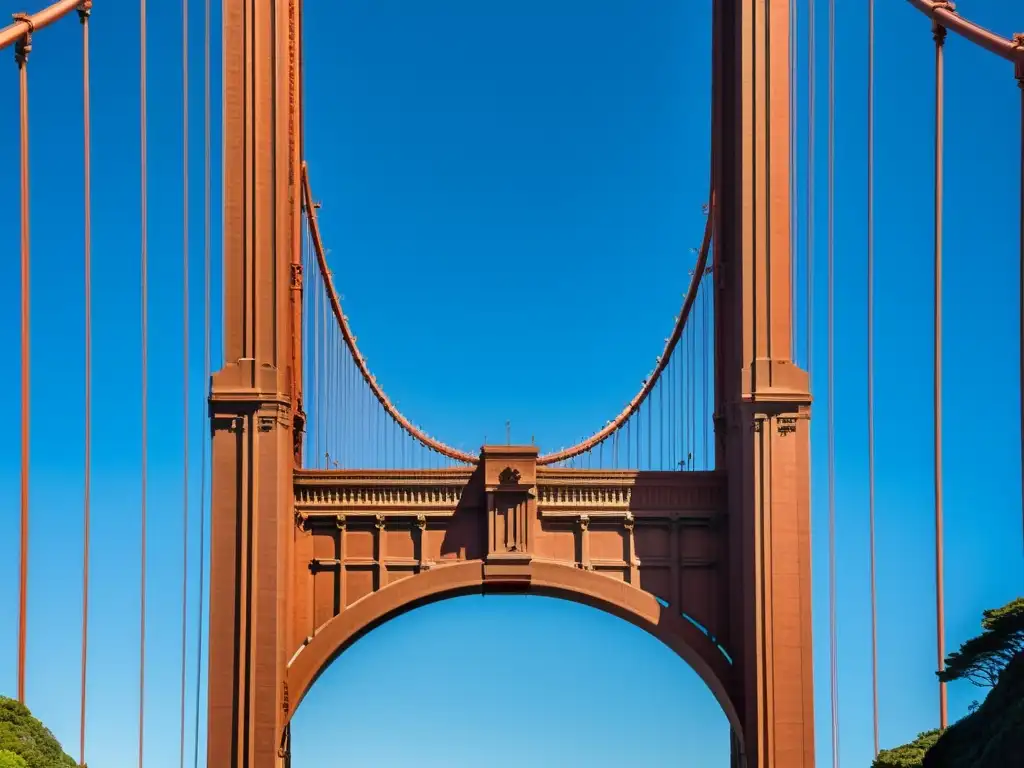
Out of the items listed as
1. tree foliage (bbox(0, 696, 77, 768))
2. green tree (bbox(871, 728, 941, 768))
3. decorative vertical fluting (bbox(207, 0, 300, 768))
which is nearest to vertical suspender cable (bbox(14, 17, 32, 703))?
tree foliage (bbox(0, 696, 77, 768))

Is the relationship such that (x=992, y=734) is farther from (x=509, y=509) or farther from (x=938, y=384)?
(x=509, y=509)

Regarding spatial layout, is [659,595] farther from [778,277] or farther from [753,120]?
[753,120]

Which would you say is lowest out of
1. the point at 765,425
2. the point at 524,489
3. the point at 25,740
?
the point at 25,740

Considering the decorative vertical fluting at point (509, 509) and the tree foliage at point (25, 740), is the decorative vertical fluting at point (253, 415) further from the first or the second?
the tree foliage at point (25, 740)

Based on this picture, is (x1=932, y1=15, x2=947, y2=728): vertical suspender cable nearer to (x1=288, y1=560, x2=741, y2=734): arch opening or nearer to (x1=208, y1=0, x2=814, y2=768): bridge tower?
(x1=208, y1=0, x2=814, y2=768): bridge tower

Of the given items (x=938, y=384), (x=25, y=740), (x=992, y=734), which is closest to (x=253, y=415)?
(x=25, y=740)

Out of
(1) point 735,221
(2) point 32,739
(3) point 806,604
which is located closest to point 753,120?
(1) point 735,221

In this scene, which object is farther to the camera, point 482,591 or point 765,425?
point 482,591

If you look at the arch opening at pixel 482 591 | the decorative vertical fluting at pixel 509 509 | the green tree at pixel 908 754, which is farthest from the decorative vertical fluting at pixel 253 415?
the green tree at pixel 908 754
